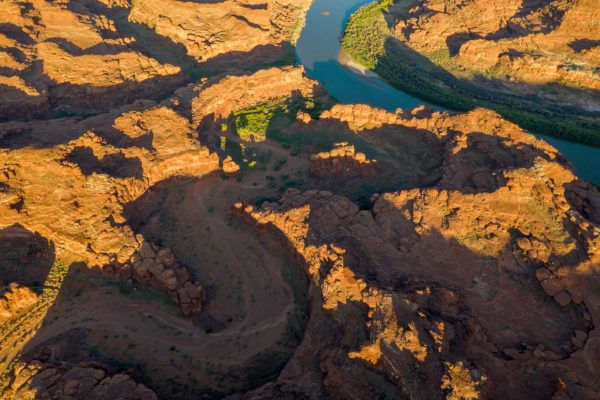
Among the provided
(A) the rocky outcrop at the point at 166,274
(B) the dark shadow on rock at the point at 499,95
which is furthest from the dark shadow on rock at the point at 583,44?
(A) the rocky outcrop at the point at 166,274

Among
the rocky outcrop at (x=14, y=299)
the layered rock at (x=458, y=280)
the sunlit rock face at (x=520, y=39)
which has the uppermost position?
the sunlit rock face at (x=520, y=39)

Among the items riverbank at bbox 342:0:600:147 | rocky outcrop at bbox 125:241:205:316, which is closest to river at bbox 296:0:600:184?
Answer: riverbank at bbox 342:0:600:147

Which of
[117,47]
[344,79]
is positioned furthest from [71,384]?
[344,79]

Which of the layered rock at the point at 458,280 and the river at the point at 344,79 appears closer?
the layered rock at the point at 458,280

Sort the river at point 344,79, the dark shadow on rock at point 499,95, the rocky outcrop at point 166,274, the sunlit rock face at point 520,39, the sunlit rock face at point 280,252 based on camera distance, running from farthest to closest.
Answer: the sunlit rock face at point 520,39
the dark shadow on rock at point 499,95
the river at point 344,79
the rocky outcrop at point 166,274
the sunlit rock face at point 280,252

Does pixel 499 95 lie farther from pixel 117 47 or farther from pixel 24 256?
pixel 24 256

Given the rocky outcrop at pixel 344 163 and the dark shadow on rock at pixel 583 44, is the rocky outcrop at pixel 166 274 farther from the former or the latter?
the dark shadow on rock at pixel 583 44
